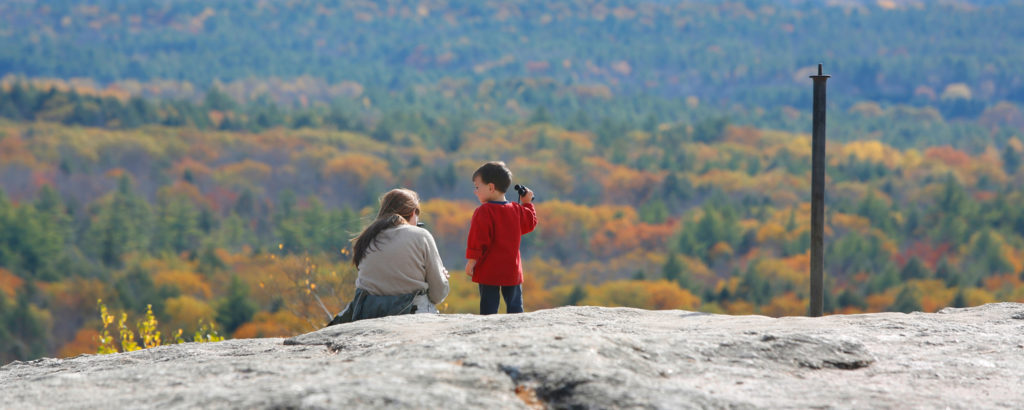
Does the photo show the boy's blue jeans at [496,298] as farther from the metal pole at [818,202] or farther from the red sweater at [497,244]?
the metal pole at [818,202]

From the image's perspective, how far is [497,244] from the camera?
6266 millimetres

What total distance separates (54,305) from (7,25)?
353ft

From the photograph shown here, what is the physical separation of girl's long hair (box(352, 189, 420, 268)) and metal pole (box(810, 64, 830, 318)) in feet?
8.46

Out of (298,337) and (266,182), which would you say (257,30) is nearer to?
(266,182)

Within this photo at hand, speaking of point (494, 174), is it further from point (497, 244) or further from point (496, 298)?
point (496, 298)

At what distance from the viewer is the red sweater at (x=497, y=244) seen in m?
6.20

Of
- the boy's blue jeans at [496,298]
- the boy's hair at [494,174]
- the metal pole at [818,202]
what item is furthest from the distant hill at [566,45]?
the boy's hair at [494,174]

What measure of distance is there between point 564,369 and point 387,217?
2372mm

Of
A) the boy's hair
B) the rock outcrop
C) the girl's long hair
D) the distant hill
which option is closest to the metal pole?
the rock outcrop

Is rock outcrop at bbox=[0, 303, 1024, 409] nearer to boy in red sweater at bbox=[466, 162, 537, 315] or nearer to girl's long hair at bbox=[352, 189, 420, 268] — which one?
girl's long hair at bbox=[352, 189, 420, 268]

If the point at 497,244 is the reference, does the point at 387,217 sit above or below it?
above

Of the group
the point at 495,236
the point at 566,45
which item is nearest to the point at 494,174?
the point at 495,236

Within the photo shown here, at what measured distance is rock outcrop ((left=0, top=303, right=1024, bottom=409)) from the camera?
3.65 meters

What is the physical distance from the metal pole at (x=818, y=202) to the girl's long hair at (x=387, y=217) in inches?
102
